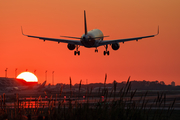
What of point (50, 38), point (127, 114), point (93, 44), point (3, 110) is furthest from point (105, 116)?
point (50, 38)

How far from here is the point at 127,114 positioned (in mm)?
14438

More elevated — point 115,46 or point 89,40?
point 89,40

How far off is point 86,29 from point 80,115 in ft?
141

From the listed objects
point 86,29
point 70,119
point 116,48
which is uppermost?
point 86,29

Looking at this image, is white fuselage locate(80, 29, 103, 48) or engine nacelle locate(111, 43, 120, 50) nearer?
white fuselage locate(80, 29, 103, 48)

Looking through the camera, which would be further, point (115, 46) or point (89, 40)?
point (115, 46)

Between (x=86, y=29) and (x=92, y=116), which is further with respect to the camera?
(x=86, y=29)

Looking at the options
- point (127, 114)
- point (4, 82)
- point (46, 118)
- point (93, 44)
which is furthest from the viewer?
point (4, 82)

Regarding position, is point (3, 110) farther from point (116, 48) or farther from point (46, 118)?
point (116, 48)

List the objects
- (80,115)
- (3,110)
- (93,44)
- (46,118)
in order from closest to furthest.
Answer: (46,118) < (80,115) < (3,110) < (93,44)

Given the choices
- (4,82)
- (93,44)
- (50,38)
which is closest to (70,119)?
(93,44)

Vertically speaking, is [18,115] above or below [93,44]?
below

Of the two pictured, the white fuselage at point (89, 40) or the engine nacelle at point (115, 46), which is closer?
the white fuselage at point (89, 40)

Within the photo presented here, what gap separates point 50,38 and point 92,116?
4410 centimetres
